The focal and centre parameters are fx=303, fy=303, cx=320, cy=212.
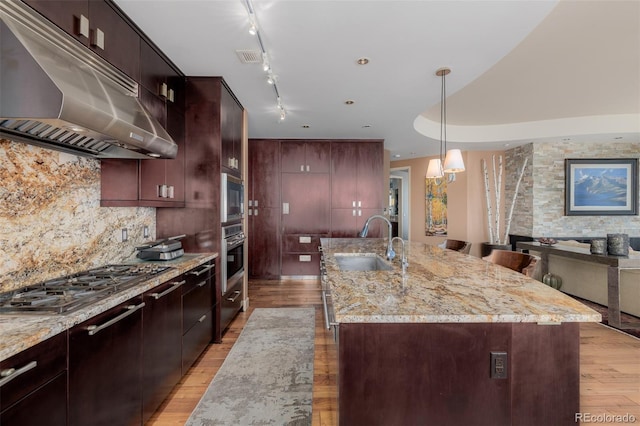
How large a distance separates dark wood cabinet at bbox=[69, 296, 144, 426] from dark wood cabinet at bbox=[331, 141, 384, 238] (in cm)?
413

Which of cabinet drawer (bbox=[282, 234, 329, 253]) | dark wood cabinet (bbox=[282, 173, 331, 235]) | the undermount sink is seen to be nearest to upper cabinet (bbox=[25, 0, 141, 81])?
the undermount sink

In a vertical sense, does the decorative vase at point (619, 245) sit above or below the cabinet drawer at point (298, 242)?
above

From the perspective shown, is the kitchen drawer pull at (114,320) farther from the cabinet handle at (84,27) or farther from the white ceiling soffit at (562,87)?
the white ceiling soffit at (562,87)

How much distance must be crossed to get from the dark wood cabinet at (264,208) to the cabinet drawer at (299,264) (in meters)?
0.14

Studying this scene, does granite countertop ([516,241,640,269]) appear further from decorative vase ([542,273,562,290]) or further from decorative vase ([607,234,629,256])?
decorative vase ([542,273,562,290])

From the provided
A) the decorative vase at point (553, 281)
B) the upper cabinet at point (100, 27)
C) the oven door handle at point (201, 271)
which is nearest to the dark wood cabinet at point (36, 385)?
the oven door handle at point (201, 271)

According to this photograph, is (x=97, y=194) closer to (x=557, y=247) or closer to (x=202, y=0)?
(x=202, y=0)

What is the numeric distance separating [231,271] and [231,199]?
765mm

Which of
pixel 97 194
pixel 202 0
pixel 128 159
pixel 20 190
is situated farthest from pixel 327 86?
pixel 20 190

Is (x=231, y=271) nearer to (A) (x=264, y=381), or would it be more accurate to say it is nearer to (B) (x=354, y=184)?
(A) (x=264, y=381)

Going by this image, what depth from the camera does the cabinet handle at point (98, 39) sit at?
5.56 feet

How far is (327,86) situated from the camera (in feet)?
10.2

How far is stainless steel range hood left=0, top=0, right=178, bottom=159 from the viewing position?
118 cm

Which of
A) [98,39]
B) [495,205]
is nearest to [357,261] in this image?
[98,39]
